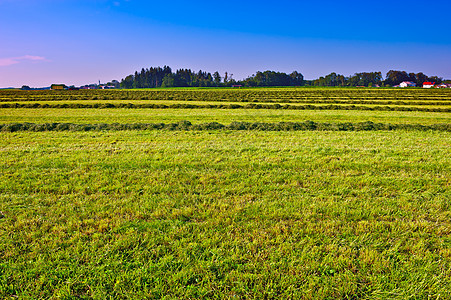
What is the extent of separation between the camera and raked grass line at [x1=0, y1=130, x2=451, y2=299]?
3.11 metres

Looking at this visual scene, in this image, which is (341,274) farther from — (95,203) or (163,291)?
(95,203)

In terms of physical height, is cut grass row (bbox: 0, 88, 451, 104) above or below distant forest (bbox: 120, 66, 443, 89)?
below

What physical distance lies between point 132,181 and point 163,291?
142 inches

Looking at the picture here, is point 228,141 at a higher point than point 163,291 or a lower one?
higher

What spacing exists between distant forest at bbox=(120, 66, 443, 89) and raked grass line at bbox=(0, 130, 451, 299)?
173 meters

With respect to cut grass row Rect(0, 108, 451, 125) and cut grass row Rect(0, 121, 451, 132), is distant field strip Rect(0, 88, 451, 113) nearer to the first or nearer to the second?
cut grass row Rect(0, 108, 451, 125)

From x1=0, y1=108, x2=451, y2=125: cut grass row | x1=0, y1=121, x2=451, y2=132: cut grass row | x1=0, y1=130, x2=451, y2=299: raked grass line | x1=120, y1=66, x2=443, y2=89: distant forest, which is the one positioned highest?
x1=120, y1=66, x2=443, y2=89: distant forest

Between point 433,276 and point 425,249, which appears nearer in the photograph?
point 433,276

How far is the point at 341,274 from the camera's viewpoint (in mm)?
3246

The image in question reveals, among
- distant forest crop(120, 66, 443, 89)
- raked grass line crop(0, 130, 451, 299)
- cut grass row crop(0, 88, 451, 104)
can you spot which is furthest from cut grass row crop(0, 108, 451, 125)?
distant forest crop(120, 66, 443, 89)

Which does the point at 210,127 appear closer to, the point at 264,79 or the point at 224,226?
the point at 224,226

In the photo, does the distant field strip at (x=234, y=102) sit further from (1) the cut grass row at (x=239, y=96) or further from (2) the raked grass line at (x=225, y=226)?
(2) the raked grass line at (x=225, y=226)

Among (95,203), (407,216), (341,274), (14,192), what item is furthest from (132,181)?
(407,216)

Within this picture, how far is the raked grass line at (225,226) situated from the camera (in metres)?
3.11
